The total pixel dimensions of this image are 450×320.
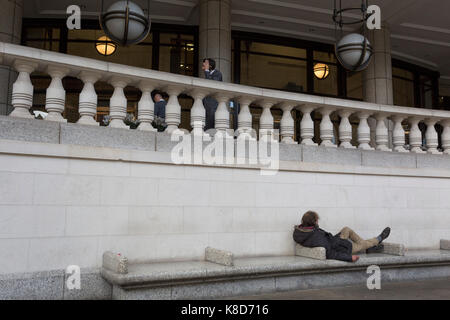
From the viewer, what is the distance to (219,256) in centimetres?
525

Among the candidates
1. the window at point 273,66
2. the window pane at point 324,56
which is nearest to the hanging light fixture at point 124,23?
the window at point 273,66

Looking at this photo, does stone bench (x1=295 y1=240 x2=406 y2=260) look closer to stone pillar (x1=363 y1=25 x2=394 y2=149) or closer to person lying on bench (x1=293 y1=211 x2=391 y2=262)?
person lying on bench (x1=293 y1=211 x2=391 y2=262)

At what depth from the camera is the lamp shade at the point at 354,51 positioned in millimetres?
6898

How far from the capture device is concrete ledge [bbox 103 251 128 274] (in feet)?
14.6

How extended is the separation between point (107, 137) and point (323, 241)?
3.26 m

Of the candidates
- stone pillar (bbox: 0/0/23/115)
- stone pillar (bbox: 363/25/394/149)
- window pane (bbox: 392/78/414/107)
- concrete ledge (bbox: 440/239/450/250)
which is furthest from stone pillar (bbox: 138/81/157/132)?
window pane (bbox: 392/78/414/107)

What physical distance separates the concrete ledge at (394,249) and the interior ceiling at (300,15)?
790cm

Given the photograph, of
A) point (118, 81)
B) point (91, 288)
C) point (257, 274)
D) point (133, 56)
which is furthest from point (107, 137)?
point (133, 56)

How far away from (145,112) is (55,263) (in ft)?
7.11

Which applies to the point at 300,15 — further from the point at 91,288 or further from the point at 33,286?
the point at 33,286

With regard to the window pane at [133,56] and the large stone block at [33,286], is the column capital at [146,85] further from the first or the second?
the window pane at [133,56]
